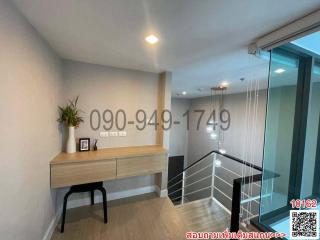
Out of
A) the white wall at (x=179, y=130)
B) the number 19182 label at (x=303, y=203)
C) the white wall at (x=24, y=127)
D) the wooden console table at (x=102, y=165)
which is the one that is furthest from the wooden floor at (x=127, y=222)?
the white wall at (x=179, y=130)

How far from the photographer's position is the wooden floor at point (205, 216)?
7.64 ft

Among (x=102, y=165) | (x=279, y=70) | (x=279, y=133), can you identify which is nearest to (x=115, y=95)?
(x=102, y=165)

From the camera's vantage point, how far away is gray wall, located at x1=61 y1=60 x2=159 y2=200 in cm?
254

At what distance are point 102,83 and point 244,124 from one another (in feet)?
13.1

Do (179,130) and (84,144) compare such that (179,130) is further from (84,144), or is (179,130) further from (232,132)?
(84,144)

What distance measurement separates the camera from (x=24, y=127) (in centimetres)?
137

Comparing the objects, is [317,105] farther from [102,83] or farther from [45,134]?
[45,134]

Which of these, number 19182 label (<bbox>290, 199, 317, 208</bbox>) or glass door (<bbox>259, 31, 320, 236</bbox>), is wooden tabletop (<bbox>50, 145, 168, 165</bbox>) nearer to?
glass door (<bbox>259, 31, 320, 236</bbox>)

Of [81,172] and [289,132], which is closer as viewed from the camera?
[289,132]

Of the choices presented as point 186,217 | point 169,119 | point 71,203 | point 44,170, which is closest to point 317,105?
point 169,119

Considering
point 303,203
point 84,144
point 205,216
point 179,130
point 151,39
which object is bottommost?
point 205,216

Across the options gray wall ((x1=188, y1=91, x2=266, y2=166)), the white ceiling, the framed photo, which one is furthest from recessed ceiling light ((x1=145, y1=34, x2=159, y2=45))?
gray wall ((x1=188, y1=91, x2=266, y2=166))

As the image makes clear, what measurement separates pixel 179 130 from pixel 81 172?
4.79 metres

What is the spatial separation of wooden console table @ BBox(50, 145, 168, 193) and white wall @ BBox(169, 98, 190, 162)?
12.1 feet
